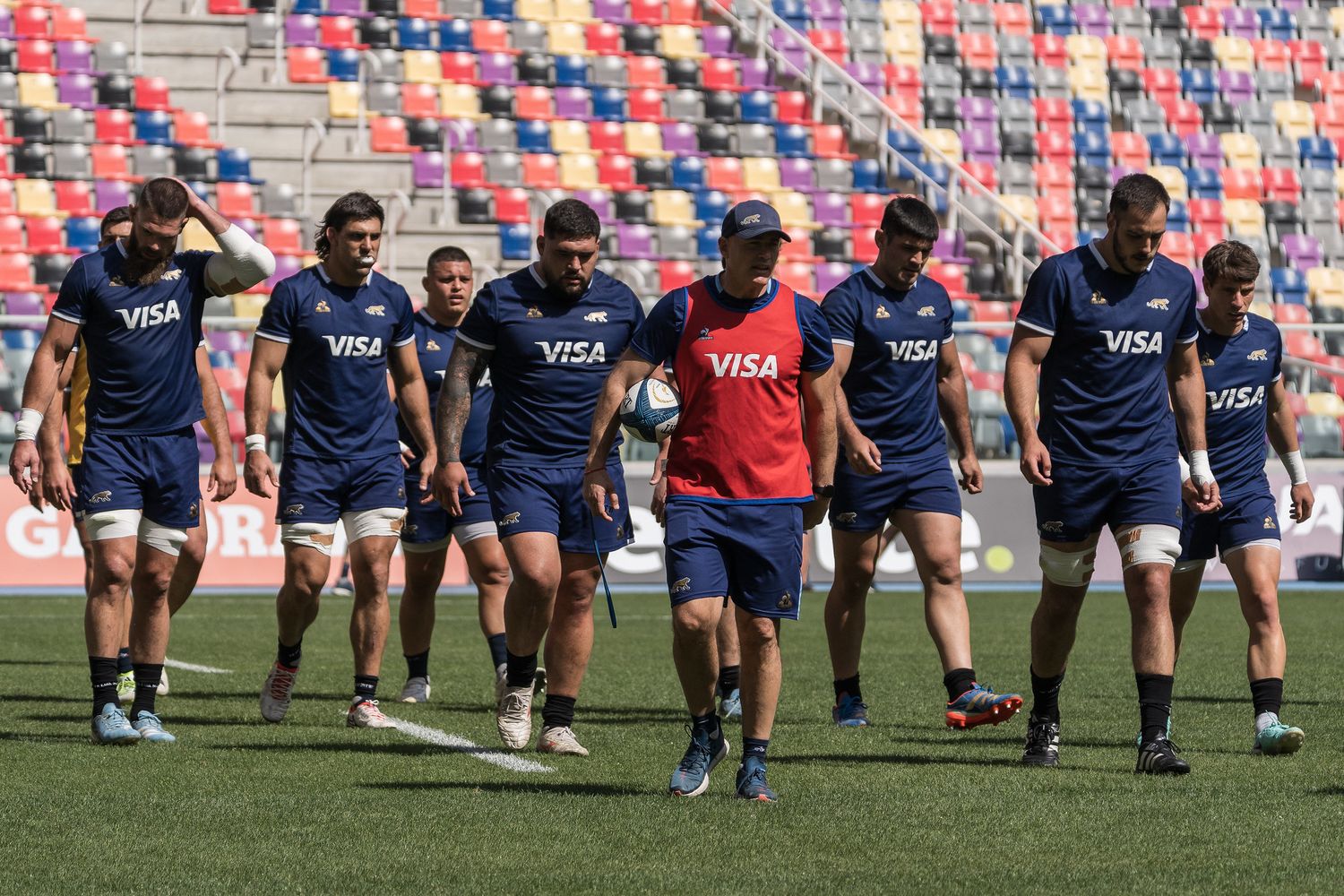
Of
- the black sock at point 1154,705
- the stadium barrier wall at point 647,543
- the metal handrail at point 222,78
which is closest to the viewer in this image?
the black sock at point 1154,705

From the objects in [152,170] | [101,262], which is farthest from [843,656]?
[152,170]

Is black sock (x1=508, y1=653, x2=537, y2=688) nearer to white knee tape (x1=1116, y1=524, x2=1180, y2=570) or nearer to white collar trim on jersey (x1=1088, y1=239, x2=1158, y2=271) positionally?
white knee tape (x1=1116, y1=524, x2=1180, y2=570)

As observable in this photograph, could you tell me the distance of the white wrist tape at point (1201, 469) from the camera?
25.4ft

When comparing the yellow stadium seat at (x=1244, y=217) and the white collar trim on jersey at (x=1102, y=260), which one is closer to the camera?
the white collar trim on jersey at (x=1102, y=260)

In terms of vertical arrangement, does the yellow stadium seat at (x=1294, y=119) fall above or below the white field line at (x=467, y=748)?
above

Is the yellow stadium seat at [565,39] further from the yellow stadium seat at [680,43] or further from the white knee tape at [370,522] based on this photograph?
the white knee tape at [370,522]

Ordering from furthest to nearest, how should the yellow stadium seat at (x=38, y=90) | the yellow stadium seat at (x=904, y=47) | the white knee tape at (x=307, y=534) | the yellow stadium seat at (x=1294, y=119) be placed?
the yellow stadium seat at (x=1294, y=119) → the yellow stadium seat at (x=904, y=47) → the yellow stadium seat at (x=38, y=90) → the white knee tape at (x=307, y=534)

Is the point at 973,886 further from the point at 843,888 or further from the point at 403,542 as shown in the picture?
the point at 403,542

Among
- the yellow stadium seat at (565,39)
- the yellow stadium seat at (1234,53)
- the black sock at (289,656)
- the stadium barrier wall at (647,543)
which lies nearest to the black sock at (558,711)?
the black sock at (289,656)

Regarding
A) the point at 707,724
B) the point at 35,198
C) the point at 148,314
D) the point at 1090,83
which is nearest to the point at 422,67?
the point at 35,198

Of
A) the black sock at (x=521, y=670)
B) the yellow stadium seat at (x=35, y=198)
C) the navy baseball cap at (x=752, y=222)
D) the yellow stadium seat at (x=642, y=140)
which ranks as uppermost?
the yellow stadium seat at (x=642, y=140)

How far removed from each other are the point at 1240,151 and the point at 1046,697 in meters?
24.0

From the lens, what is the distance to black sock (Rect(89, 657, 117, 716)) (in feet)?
27.5

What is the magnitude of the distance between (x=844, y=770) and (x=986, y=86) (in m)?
23.4
